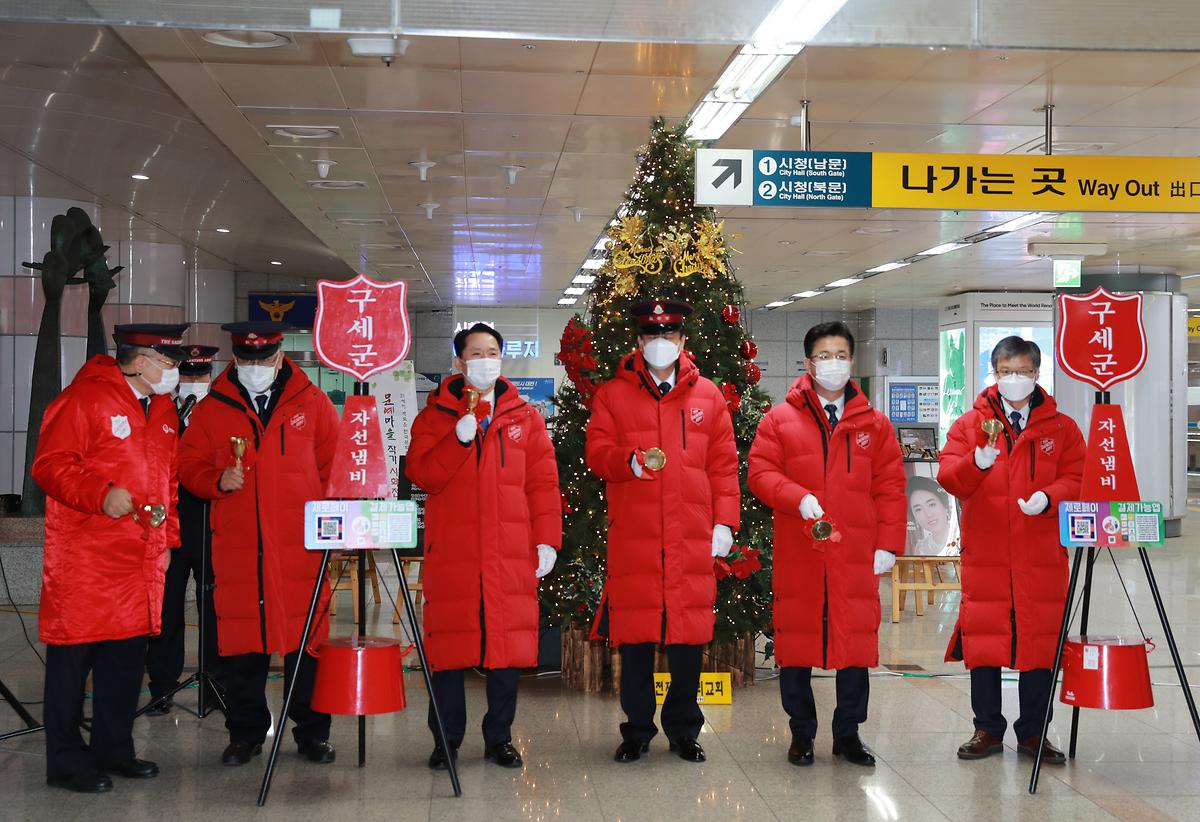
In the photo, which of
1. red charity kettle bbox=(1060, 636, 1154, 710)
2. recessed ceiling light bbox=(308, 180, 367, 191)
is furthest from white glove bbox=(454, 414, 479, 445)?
recessed ceiling light bbox=(308, 180, 367, 191)

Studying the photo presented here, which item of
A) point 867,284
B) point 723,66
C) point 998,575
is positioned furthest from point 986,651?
point 867,284

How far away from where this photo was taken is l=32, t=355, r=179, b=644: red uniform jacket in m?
4.04

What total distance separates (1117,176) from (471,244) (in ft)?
29.2

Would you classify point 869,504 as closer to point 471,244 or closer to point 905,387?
point 471,244

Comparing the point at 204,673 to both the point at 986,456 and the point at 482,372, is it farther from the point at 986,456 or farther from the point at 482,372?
the point at 986,456

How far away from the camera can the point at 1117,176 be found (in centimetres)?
657

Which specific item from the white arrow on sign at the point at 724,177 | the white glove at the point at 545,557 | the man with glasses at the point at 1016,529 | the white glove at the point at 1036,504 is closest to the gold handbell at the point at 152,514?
the white glove at the point at 545,557

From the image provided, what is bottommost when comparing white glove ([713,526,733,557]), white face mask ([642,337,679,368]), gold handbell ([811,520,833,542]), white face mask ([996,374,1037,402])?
white glove ([713,526,733,557])

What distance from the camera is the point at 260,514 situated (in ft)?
14.4

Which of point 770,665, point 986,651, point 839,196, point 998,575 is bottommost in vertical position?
point 770,665

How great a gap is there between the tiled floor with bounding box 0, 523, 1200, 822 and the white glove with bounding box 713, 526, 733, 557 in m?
0.82

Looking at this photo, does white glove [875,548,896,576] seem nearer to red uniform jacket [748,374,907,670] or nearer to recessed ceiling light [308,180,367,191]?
red uniform jacket [748,374,907,670]

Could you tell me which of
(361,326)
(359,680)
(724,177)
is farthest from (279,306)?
(359,680)

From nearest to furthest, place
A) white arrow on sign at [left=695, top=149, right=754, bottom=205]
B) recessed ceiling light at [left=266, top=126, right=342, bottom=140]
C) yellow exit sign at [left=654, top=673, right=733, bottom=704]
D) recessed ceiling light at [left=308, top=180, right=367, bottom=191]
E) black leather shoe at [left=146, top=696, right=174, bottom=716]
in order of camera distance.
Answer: black leather shoe at [left=146, top=696, right=174, bottom=716] → yellow exit sign at [left=654, top=673, right=733, bottom=704] → white arrow on sign at [left=695, top=149, right=754, bottom=205] → recessed ceiling light at [left=266, top=126, right=342, bottom=140] → recessed ceiling light at [left=308, top=180, right=367, bottom=191]
